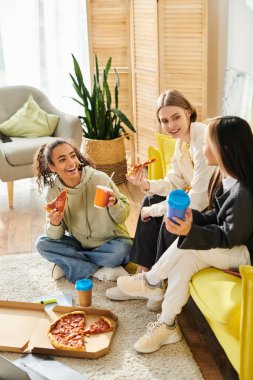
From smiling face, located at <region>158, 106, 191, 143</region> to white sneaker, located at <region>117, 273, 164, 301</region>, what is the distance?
72cm

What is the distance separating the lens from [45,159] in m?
2.96

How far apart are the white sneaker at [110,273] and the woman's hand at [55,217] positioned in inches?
14.3

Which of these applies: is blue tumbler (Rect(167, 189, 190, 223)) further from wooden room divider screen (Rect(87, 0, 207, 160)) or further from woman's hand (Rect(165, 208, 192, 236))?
wooden room divider screen (Rect(87, 0, 207, 160))

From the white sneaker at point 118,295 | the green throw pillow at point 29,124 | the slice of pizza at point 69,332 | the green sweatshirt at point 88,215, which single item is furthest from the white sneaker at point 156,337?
the green throw pillow at point 29,124

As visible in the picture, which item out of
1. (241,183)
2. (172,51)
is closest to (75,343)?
(241,183)

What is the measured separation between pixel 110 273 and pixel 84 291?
34cm

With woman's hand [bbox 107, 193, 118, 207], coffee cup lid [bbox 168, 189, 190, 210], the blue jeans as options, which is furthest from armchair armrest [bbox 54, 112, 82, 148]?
coffee cup lid [bbox 168, 189, 190, 210]

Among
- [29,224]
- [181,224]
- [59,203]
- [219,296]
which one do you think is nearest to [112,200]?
[59,203]

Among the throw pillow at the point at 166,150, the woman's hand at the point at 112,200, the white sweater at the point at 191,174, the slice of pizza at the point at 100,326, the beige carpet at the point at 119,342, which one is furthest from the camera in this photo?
the throw pillow at the point at 166,150

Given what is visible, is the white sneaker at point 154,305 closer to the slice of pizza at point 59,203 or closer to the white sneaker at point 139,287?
the white sneaker at point 139,287

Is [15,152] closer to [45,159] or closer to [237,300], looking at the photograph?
[45,159]

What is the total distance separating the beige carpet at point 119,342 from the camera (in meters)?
2.26

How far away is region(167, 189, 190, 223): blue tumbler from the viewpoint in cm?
196

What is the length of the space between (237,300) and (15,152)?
98.0 inches
